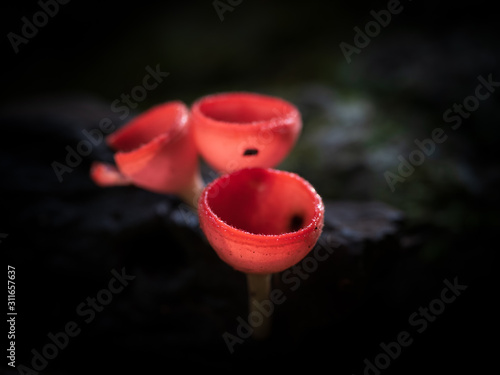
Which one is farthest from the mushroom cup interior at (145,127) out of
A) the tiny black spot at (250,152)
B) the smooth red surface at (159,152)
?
the tiny black spot at (250,152)

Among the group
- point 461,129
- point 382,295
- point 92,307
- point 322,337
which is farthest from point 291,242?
point 461,129

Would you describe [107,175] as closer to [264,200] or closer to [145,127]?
[145,127]

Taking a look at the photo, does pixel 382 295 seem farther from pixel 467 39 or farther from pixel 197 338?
pixel 467 39

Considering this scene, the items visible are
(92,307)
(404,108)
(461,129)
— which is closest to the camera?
(92,307)

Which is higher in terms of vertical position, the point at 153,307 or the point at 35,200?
the point at 35,200

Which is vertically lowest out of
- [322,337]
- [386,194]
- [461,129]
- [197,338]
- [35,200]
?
[461,129]

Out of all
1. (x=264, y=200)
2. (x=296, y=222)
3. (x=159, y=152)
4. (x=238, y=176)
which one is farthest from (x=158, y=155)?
(x=296, y=222)
